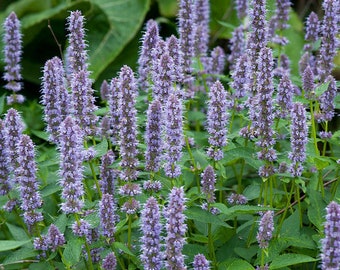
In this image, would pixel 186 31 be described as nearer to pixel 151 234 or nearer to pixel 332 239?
pixel 151 234

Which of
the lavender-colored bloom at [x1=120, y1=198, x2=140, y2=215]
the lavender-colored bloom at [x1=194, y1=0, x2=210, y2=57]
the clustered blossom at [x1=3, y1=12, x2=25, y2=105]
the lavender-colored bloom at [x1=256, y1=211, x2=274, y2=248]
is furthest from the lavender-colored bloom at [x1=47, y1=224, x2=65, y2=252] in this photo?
the lavender-colored bloom at [x1=194, y1=0, x2=210, y2=57]

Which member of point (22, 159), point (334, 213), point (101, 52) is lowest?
point (334, 213)

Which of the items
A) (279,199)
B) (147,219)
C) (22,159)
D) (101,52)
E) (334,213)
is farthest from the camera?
(101,52)

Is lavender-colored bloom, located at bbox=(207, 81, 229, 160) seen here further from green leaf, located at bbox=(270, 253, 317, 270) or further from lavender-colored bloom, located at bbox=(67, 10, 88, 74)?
lavender-colored bloom, located at bbox=(67, 10, 88, 74)

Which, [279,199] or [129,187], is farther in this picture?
[279,199]

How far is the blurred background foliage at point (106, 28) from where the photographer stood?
8641 mm

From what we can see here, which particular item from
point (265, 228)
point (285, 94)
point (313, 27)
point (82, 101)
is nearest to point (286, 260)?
point (265, 228)

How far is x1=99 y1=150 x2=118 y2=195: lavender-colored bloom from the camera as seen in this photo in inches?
155

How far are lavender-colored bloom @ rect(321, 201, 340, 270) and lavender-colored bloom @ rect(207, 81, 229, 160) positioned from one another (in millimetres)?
996

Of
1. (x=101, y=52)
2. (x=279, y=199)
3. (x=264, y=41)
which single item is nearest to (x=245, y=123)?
(x=279, y=199)

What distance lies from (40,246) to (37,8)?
21.2 feet

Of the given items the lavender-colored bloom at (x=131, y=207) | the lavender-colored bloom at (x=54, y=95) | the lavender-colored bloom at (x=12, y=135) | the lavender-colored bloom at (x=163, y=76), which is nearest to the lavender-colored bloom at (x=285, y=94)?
the lavender-colored bloom at (x=163, y=76)

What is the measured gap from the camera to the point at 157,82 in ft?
12.2

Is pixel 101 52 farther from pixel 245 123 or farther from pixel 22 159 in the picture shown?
pixel 22 159
